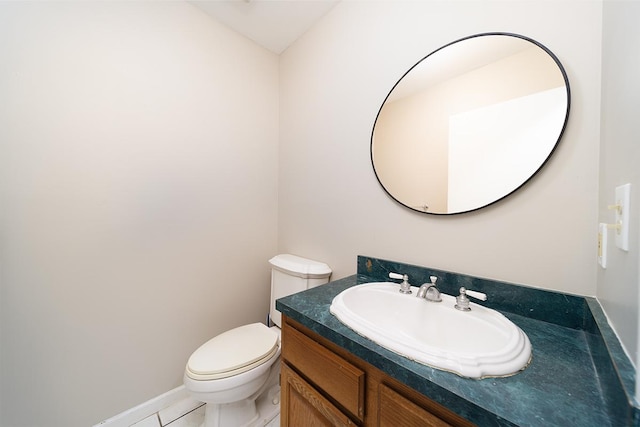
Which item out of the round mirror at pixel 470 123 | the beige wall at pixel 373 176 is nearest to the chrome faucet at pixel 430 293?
the beige wall at pixel 373 176

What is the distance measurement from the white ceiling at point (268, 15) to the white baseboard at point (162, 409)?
2.36 meters

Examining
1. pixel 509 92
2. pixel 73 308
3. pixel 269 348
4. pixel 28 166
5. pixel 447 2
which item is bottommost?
pixel 269 348

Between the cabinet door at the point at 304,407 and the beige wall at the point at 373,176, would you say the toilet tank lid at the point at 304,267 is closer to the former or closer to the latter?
the beige wall at the point at 373,176

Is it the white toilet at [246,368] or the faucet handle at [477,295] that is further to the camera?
the white toilet at [246,368]

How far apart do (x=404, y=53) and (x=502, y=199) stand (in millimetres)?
786

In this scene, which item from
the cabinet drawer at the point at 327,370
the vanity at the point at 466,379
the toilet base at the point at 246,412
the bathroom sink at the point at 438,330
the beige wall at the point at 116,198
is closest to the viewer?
the vanity at the point at 466,379

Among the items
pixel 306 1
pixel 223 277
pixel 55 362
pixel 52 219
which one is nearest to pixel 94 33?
pixel 52 219

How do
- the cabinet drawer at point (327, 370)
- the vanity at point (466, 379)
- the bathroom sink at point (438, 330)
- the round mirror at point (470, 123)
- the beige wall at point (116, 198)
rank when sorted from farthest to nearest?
1. the beige wall at point (116, 198)
2. the round mirror at point (470, 123)
3. the cabinet drawer at point (327, 370)
4. the bathroom sink at point (438, 330)
5. the vanity at point (466, 379)

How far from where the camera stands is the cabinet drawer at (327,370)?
0.61m

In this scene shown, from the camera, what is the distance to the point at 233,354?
3.72 ft

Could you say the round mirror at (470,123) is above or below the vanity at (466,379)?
above

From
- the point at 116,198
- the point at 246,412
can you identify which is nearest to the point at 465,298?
the point at 246,412

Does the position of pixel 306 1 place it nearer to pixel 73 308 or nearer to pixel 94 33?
pixel 94 33

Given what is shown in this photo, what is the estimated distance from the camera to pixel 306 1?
131 cm
